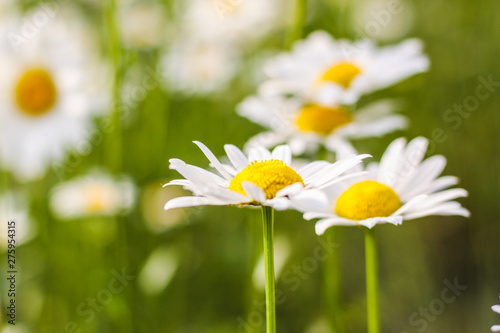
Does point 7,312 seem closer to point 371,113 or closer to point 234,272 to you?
point 234,272

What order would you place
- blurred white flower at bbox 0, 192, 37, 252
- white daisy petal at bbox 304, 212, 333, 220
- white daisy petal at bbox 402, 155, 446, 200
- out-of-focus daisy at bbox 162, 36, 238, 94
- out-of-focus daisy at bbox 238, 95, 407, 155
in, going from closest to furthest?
white daisy petal at bbox 304, 212, 333, 220 < white daisy petal at bbox 402, 155, 446, 200 < out-of-focus daisy at bbox 238, 95, 407, 155 < blurred white flower at bbox 0, 192, 37, 252 < out-of-focus daisy at bbox 162, 36, 238, 94

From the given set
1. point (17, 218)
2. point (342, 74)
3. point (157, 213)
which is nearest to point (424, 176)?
point (342, 74)

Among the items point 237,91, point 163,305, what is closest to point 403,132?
point 237,91

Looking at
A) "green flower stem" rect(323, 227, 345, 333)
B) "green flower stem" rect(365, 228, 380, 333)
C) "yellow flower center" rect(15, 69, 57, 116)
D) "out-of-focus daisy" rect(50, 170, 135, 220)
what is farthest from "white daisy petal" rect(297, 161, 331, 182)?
"yellow flower center" rect(15, 69, 57, 116)

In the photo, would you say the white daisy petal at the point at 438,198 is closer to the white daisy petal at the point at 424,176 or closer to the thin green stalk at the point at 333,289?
the white daisy petal at the point at 424,176

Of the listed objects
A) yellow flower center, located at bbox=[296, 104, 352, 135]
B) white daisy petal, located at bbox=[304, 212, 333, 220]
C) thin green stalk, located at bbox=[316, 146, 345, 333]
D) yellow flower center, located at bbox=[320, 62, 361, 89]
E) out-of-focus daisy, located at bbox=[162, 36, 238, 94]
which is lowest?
thin green stalk, located at bbox=[316, 146, 345, 333]

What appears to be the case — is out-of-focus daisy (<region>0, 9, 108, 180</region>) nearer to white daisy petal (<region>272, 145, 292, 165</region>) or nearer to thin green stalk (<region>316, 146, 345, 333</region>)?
thin green stalk (<region>316, 146, 345, 333</region>)

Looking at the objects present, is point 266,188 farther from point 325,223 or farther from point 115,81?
point 115,81
